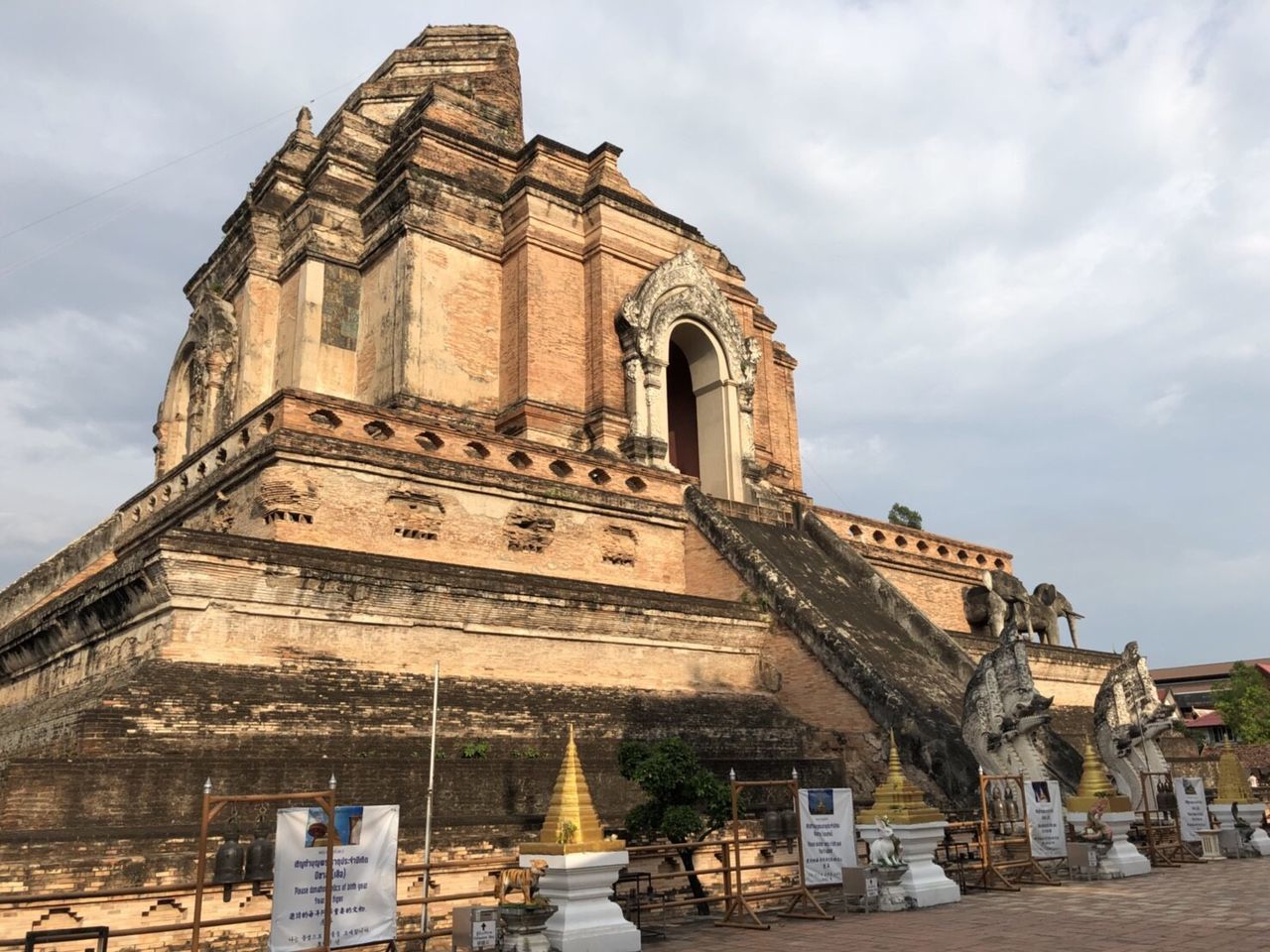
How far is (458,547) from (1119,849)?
385 inches

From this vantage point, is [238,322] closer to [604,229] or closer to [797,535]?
[604,229]

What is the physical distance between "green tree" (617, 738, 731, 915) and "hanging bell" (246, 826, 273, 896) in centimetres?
336

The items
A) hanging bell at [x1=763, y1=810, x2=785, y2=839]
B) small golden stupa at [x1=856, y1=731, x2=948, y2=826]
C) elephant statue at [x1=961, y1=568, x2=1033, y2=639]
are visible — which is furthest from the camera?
elephant statue at [x1=961, y1=568, x2=1033, y2=639]

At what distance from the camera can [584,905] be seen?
8.36 m

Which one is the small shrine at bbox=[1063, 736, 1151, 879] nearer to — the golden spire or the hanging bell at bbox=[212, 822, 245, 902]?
the golden spire

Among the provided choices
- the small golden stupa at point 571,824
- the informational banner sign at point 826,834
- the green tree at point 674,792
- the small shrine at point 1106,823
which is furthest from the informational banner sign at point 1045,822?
the small golden stupa at point 571,824

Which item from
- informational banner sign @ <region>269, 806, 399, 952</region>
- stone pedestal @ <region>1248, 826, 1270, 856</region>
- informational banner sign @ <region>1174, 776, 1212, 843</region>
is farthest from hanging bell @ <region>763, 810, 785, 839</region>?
stone pedestal @ <region>1248, 826, 1270, 856</region>

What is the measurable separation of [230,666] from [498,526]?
5.65m

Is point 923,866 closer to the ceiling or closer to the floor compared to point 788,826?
closer to the floor

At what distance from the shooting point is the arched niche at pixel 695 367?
21922 mm

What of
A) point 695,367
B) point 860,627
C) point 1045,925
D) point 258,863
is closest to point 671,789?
point 1045,925

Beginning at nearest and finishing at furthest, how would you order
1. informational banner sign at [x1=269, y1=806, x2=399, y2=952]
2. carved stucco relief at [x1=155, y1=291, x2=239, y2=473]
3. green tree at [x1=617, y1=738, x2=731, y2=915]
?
informational banner sign at [x1=269, y1=806, x2=399, y2=952]
green tree at [x1=617, y1=738, x2=731, y2=915]
carved stucco relief at [x1=155, y1=291, x2=239, y2=473]

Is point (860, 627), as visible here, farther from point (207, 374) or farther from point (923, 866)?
point (207, 374)

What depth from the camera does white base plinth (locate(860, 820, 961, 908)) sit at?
1076cm
